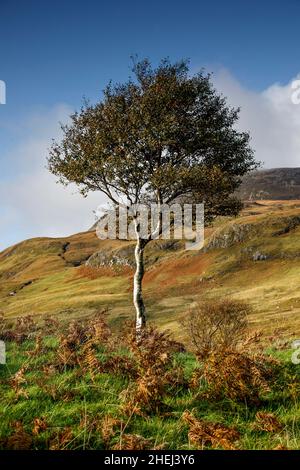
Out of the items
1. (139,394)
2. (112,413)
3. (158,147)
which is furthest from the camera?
(158,147)

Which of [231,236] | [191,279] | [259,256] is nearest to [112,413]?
[191,279]

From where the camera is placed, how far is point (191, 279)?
288ft

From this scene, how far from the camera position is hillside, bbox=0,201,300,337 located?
2504 inches

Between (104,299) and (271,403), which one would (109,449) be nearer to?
(271,403)

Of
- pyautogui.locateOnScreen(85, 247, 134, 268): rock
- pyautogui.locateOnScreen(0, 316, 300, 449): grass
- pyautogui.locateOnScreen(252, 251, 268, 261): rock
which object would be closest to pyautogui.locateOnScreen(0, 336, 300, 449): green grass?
pyautogui.locateOnScreen(0, 316, 300, 449): grass

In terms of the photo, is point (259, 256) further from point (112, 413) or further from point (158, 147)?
point (112, 413)

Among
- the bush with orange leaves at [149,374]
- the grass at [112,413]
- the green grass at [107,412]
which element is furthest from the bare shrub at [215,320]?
the green grass at [107,412]

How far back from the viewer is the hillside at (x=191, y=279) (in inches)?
2504

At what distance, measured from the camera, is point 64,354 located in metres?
10.1

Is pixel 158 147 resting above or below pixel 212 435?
above

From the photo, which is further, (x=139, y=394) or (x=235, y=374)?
(x=235, y=374)

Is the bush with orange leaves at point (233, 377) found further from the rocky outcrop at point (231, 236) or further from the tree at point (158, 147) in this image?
the rocky outcrop at point (231, 236)

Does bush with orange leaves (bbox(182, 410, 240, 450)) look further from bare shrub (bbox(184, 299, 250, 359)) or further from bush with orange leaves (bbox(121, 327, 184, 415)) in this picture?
bare shrub (bbox(184, 299, 250, 359))
